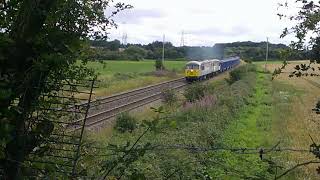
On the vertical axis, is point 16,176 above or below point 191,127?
above

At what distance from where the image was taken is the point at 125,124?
66.5 ft

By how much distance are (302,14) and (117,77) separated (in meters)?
48.5

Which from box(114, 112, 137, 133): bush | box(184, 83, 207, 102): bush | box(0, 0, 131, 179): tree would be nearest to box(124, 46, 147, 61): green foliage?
box(184, 83, 207, 102): bush

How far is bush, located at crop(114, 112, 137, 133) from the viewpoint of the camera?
1994cm

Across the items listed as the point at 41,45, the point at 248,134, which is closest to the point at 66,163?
the point at 41,45

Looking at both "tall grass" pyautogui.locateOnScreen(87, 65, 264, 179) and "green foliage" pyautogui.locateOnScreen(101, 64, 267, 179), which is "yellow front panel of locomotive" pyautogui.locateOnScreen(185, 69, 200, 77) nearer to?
"tall grass" pyautogui.locateOnScreen(87, 65, 264, 179)

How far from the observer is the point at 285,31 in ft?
20.8

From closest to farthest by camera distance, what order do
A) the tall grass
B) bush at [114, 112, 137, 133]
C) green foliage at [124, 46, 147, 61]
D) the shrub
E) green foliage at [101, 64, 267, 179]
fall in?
1. green foliage at [101, 64, 267, 179]
2. the tall grass
3. bush at [114, 112, 137, 133]
4. the shrub
5. green foliage at [124, 46, 147, 61]

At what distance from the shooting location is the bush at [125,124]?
19.9m

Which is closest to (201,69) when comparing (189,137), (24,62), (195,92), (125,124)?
(195,92)

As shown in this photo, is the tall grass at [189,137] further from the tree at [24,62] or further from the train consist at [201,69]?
the train consist at [201,69]

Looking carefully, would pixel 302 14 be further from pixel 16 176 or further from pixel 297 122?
pixel 297 122

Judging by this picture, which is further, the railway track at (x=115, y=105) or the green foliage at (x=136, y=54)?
the green foliage at (x=136, y=54)

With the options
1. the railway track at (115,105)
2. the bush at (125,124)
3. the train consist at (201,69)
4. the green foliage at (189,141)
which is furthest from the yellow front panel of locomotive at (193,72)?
the bush at (125,124)
